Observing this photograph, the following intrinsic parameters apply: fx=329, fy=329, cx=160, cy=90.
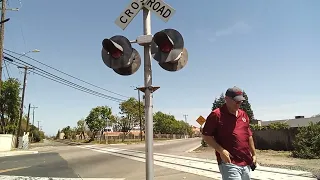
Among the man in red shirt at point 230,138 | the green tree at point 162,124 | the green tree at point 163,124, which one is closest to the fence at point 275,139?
the man in red shirt at point 230,138

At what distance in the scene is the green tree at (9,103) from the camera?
4519cm

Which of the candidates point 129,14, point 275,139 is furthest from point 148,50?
point 275,139

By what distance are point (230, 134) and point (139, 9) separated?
6.41ft

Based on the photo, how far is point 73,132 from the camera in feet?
425

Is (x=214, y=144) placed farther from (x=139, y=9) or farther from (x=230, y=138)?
(x=139, y=9)

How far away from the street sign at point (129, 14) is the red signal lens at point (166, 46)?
548mm

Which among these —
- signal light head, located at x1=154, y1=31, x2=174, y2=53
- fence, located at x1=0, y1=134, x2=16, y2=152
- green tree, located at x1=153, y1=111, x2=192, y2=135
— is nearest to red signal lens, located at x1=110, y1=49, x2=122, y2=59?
signal light head, located at x1=154, y1=31, x2=174, y2=53

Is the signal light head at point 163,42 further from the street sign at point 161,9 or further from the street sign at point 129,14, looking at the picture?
the street sign at point 129,14

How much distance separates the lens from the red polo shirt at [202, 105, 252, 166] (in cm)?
369

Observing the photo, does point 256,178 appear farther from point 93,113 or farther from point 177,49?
point 93,113

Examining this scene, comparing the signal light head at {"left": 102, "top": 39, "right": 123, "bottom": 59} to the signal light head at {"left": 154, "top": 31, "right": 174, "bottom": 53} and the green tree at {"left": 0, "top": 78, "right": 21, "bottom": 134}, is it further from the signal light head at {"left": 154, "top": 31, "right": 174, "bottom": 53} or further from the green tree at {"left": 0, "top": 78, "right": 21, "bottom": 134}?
the green tree at {"left": 0, "top": 78, "right": 21, "bottom": 134}

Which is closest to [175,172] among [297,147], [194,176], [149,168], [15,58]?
[194,176]

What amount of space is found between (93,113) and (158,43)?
71180mm

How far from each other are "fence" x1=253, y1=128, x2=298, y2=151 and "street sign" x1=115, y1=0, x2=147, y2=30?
19246 millimetres
